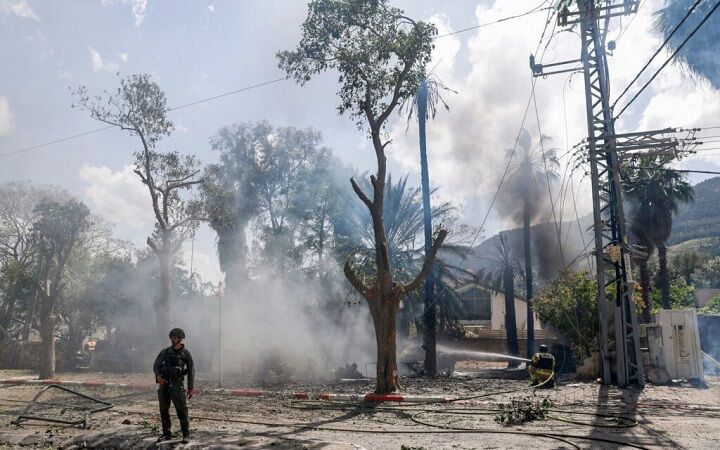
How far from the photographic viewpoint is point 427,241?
28.1 metres

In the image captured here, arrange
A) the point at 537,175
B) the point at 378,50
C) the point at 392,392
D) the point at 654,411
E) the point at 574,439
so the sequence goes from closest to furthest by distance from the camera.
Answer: the point at 574,439 → the point at 654,411 → the point at 392,392 → the point at 378,50 → the point at 537,175

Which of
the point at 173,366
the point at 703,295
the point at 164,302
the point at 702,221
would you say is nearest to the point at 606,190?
the point at 173,366

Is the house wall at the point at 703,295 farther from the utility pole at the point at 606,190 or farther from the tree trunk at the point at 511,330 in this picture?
the utility pole at the point at 606,190

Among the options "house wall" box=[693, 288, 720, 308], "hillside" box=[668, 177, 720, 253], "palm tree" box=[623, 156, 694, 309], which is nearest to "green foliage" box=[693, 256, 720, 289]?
"house wall" box=[693, 288, 720, 308]

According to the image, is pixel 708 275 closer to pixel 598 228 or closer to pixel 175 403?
pixel 598 228

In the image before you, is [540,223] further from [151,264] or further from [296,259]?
[151,264]

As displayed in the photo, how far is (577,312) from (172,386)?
18356 mm

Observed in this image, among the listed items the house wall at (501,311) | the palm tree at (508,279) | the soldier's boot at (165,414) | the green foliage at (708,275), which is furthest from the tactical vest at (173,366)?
the green foliage at (708,275)

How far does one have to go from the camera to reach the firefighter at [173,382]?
9.54 meters

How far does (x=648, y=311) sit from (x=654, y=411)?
57.9 ft

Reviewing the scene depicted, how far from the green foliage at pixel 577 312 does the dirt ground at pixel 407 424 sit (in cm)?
615

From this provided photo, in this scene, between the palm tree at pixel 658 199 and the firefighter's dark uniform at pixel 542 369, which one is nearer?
the firefighter's dark uniform at pixel 542 369

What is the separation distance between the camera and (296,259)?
4334cm

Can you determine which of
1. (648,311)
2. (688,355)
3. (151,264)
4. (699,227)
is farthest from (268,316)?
(699,227)
